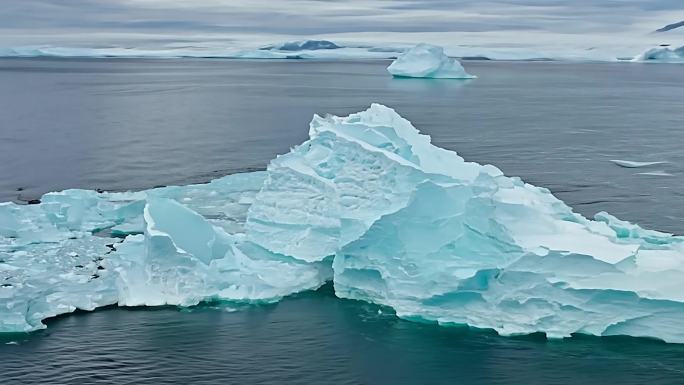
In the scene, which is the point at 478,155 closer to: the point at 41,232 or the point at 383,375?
the point at 41,232

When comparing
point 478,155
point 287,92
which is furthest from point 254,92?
point 478,155

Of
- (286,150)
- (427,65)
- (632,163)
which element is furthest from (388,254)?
(427,65)

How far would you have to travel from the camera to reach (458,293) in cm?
1402

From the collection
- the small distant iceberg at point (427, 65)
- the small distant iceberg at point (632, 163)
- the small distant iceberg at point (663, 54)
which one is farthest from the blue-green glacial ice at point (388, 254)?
the small distant iceberg at point (663, 54)

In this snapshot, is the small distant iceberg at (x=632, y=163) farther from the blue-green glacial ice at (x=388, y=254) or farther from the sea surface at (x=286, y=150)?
the blue-green glacial ice at (x=388, y=254)

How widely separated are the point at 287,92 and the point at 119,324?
1959 inches

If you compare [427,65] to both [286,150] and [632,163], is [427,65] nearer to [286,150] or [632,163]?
[286,150]

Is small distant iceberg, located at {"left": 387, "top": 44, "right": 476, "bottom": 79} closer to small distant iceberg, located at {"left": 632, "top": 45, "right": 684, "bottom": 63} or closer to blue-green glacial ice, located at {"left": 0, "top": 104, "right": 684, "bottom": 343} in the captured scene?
small distant iceberg, located at {"left": 632, "top": 45, "right": 684, "bottom": 63}

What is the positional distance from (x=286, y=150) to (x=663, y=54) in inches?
2935

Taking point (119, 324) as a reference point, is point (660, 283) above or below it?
above

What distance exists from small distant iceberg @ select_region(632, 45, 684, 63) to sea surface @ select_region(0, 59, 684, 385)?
74.2 ft

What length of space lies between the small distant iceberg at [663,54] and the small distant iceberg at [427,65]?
27363 mm

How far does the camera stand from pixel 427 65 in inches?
2685

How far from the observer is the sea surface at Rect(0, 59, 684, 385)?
39.9 ft
